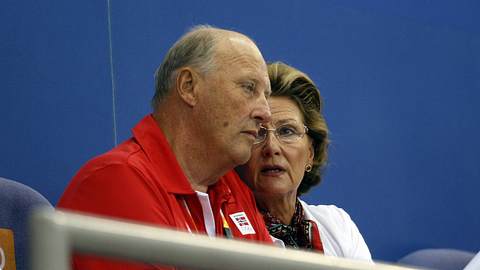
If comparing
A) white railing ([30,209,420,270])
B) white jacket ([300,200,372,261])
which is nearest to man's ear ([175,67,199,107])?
white jacket ([300,200,372,261])

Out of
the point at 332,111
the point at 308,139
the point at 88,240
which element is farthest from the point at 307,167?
the point at 88,240

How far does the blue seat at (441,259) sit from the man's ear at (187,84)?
97cm

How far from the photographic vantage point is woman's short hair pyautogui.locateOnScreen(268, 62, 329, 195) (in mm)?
2330

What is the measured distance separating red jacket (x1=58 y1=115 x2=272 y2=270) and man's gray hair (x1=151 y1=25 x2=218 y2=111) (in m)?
0.11

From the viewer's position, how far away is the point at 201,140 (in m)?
1.90

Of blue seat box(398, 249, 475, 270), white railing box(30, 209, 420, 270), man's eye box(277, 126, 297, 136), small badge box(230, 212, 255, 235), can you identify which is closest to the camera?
white railing box(30, 209, 420, 270)

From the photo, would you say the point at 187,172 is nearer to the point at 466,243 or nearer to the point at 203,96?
the point at 203,96

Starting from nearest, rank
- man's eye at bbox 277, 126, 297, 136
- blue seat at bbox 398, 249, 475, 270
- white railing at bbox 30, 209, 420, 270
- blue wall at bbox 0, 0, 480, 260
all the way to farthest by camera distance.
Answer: white railing at bbox 30, 209, 420, 270 < blue wall at bbox 0, 0, 480, 260 < man's eye at bbox 277, 126, 297, 136 < blue seat at bbox 398, 249, 475, 270

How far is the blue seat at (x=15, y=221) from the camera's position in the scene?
5.79 feet

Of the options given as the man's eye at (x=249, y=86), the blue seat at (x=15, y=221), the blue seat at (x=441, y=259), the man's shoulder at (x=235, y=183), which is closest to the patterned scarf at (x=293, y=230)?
the man's shoulder at (x=235, y=183)

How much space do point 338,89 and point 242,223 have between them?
1034mm

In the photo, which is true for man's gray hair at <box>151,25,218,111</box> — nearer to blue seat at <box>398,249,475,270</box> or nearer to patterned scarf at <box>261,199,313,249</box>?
patterned scarf at <box>261,199,313,249</box>

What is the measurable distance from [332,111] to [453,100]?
1.86 ft

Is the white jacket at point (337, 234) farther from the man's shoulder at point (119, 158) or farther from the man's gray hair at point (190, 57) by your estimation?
the man's shoulder at point (119, 158)
